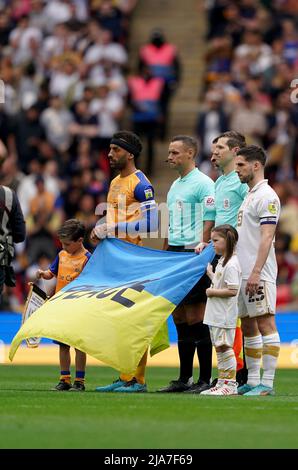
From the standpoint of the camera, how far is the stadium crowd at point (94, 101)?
2455 centimetres

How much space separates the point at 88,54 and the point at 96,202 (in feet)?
12.6

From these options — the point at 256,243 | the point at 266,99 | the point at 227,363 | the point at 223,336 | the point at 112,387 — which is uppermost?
the point at 266,99

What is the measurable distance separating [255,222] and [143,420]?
3.11 m

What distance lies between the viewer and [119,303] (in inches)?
523

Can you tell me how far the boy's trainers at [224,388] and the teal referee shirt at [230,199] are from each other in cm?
160

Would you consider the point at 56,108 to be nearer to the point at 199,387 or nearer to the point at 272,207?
the point at 199,387

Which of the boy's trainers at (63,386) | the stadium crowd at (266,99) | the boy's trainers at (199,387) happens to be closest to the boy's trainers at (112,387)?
the boy's trainers at (63,386)

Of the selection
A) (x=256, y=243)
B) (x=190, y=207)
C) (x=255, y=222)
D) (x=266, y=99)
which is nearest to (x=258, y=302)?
(x=256, y=243)

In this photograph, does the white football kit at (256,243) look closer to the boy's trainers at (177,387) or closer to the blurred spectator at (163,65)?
the boy's trainers at (177,387)

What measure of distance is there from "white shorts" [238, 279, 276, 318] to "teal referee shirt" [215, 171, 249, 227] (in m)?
0.83
